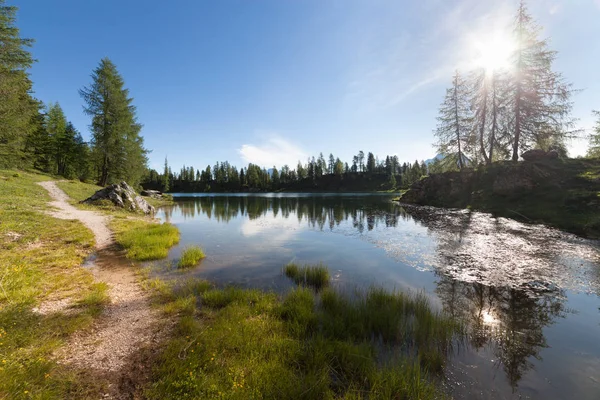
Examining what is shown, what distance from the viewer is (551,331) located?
6.74 metres

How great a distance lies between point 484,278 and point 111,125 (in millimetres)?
52164

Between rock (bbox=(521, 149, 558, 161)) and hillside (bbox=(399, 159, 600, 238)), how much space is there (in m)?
1.30

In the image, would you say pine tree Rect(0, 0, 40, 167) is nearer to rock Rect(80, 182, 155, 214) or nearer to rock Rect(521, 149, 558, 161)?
rock Rect(80, 182, 155, 214)

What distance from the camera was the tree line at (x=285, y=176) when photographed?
16788 cm

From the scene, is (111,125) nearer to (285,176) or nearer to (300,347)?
(300,347)

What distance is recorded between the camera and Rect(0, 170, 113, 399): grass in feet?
12.6

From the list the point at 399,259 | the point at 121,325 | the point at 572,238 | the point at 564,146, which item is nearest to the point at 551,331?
the point at 399,259

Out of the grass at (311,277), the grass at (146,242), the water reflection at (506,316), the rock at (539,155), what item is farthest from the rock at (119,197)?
the rock at (539,155)

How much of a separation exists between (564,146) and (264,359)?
4980 centimetres

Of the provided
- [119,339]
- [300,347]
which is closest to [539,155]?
[300,347]

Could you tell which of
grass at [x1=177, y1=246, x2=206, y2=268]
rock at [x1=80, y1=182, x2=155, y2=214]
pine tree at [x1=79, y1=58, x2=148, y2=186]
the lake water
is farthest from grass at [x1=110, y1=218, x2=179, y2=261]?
pine tree at [x1=79, y1=58, x2=148, y2=186]

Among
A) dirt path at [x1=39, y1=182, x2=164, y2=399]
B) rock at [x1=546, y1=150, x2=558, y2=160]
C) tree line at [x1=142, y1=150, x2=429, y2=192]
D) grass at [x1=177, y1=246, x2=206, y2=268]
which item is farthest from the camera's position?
tree line at [x1=142, y1=150, x2=429, y2=192]

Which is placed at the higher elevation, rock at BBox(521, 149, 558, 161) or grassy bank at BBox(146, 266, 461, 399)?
rock at BBox(521, 149, 558, 161)

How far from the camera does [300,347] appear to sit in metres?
5.46
